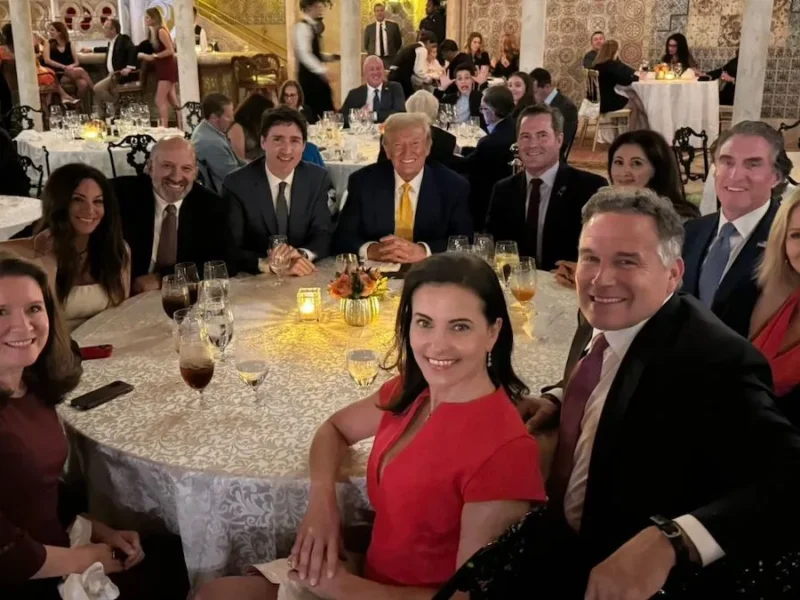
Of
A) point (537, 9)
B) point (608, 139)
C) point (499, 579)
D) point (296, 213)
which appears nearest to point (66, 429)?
point (499, 579)

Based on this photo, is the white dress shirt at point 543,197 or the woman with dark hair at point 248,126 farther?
the woman with dark hair at point 248,126

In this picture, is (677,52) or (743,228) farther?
(677,52)

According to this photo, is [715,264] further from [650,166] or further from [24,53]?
[24,53]

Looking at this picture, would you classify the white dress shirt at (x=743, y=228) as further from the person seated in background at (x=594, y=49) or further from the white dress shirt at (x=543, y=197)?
the person seated in background at (x=594, y=49)

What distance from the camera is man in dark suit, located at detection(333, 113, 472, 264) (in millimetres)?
3703

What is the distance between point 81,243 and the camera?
2.95m

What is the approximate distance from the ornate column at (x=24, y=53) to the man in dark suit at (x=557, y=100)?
6338 millimetres

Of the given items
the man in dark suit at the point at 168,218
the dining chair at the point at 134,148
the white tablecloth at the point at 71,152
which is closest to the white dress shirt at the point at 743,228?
the man in dark suit at the point at 168,218

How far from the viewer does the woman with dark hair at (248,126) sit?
5508 mm

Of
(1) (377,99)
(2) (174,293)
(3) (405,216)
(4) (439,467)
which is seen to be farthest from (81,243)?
(1) (377,99)

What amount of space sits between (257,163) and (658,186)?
1.77 m

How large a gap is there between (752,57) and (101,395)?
24.5 ft

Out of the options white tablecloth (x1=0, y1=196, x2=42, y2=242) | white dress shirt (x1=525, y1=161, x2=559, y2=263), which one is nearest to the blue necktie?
white dress shirt (x1=525, y1=161, x2=559, y2=263)

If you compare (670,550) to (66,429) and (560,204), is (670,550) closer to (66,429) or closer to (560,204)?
(66,429)
